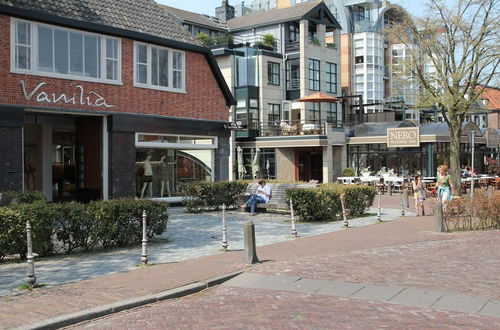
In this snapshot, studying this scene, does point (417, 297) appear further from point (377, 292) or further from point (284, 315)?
point (284, 315)

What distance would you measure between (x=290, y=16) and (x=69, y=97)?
28.3m

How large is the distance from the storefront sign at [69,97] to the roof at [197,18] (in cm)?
2556

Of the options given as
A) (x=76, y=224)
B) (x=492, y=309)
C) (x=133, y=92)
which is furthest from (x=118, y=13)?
(x=492, y=309)

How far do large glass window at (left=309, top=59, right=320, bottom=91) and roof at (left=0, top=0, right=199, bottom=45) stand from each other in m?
21.7

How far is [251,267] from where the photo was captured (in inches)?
397

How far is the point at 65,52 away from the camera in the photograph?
19547 millimetres

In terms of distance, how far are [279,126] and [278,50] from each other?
22.9 ft

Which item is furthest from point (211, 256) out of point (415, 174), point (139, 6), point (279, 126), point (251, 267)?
point (279, 126)

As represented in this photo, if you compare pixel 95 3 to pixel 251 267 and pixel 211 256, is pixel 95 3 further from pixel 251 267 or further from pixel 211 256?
pixel 251 267

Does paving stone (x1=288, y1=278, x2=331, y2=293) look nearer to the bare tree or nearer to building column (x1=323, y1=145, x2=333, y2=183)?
the bare tree

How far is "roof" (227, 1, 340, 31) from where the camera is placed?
44.6 m

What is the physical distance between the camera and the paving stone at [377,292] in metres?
8.02

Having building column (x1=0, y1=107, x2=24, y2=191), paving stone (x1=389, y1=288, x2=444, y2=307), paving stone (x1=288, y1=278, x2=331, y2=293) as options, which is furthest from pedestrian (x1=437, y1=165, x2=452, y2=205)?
building column (x1=0, y1=107, x2=24, y2=191)

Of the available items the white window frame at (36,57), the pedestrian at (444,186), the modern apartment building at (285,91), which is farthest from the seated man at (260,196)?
the modern apartment building at (285,91)
